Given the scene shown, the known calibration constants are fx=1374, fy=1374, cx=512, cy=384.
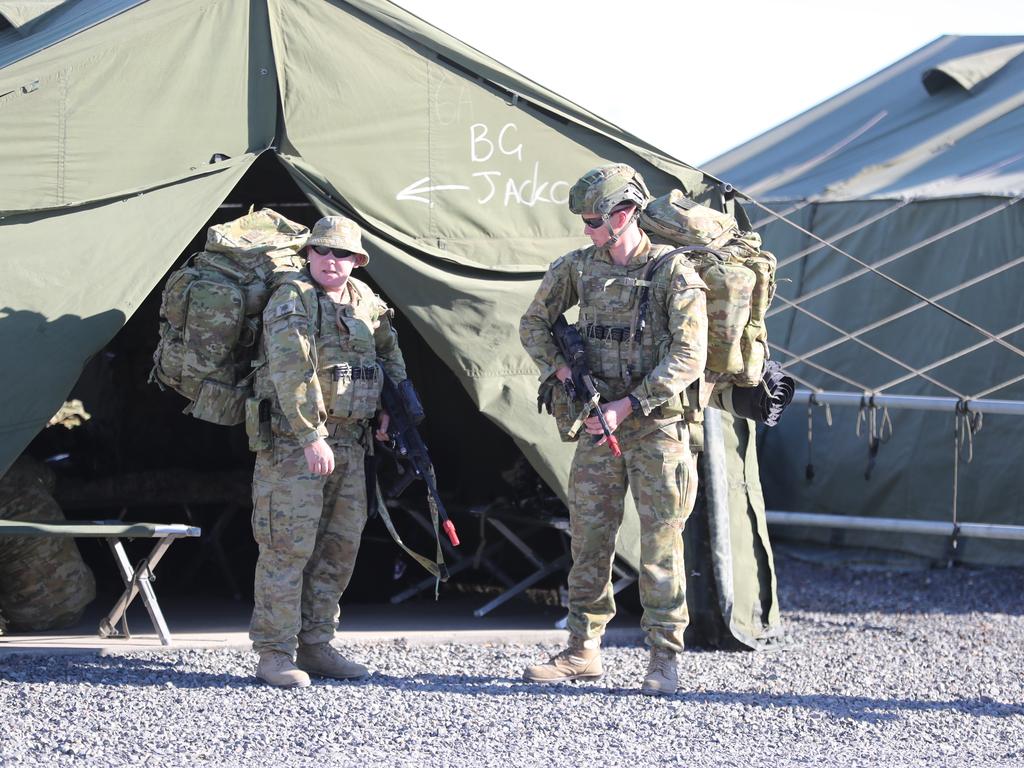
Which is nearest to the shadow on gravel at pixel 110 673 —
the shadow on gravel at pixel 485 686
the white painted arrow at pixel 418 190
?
the shadow on gravel at pixel 485 686

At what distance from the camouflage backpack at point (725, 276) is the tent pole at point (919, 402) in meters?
2.26

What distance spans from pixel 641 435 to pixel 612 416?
22 centimetres

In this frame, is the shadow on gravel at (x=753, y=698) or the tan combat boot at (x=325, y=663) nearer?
the shadow on gravel at (x=753, y=698)

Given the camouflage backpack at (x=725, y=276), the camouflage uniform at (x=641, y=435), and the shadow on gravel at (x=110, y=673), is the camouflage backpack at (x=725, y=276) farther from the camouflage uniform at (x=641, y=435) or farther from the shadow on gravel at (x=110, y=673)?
the shadow on gravel at (x=110, y=673)

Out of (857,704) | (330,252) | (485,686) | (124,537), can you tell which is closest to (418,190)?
(330,252)

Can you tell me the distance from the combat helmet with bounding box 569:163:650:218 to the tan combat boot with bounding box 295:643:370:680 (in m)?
1.98

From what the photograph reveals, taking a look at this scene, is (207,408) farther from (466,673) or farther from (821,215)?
(821,215)

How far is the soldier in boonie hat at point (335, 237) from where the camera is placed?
5121mm

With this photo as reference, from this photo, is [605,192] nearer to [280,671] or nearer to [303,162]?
[303,162]

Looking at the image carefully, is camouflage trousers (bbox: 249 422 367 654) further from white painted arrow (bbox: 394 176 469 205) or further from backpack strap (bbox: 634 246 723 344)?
white painted arrow (bbox: 394 176 469 205)

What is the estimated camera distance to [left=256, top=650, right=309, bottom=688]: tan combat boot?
521 centimetres

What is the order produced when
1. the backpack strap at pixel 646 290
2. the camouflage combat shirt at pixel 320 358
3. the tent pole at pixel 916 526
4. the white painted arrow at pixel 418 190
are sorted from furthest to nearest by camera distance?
1. the tent pole at pixel 916 526
2. the white painted arrow at pixel 418 190
3. the backpack strap at pixel 646 290
4. the camouflage combat shirt at pixel 320 358

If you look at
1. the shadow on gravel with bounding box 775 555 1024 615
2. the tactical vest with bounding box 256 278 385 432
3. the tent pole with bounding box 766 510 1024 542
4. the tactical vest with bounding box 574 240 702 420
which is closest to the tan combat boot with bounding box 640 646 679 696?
the tactical vest with bounding box 574 240 702 420

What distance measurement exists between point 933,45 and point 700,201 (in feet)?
22.0
